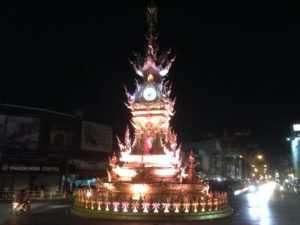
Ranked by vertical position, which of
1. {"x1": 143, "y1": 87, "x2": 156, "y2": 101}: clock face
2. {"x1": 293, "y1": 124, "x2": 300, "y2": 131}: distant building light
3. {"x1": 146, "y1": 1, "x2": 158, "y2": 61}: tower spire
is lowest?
{"x1": 143, "y1": 87, "x2": 156, "y2": 101}: clock face

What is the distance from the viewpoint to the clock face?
27062 millimetres

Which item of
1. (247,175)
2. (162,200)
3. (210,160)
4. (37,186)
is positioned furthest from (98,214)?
(247,175)

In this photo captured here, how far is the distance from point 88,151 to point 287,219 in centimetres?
3974

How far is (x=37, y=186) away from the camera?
1811 inches

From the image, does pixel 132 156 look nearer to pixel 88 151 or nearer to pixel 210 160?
pixel 88 151

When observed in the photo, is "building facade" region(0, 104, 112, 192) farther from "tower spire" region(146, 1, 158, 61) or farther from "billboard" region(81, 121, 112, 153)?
"tower spire" region(146, 1, 158, 61)

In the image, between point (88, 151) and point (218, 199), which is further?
point (88, 151)

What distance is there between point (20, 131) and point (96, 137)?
14.1 meters

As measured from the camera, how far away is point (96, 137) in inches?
2312

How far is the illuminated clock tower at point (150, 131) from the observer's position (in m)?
24.4

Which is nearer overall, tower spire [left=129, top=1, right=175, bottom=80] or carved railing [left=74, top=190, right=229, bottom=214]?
carved railing [left=74, top=190, right=229, bottom=214]

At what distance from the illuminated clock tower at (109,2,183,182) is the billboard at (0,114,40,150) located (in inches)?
929

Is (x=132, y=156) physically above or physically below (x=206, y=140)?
below

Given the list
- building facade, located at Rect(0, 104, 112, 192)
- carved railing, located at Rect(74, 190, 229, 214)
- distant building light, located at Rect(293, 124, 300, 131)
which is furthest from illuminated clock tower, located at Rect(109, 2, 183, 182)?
distant building light, located at Rect(293, 124, 300, 131)
